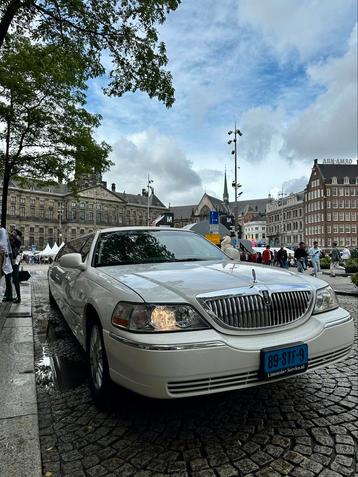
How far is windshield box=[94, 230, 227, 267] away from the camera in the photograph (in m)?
4.00

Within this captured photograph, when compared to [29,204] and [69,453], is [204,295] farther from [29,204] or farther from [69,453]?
[29,204]

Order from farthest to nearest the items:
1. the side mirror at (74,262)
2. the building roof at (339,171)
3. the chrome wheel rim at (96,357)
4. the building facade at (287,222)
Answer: the building facade at (287,222) < the building roof at (339,171) < the side mirror at (74,262) < the chrome wheel rim at (96,357)

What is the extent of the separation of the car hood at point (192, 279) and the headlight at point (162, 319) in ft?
0.22

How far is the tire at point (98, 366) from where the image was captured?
292 centimetres

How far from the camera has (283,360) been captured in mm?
2613

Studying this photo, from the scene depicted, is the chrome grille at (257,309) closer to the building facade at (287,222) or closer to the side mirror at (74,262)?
the side mirror at (74,262)

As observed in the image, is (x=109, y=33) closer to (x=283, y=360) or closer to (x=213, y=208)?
(x=283, y=360)

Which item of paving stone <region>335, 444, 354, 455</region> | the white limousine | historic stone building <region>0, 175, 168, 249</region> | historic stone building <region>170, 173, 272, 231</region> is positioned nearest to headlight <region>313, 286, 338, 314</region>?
the white limousine

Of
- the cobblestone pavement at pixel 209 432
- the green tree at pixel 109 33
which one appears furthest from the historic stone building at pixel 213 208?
the cobblestone pavement at pixel 209 432

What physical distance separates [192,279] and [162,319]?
574 mm

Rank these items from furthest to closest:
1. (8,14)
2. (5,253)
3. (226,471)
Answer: (5,253)
(8,14)
(226,471)

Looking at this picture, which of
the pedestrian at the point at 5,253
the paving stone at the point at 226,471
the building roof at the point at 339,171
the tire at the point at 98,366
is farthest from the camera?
the building roof at the point at 339,171

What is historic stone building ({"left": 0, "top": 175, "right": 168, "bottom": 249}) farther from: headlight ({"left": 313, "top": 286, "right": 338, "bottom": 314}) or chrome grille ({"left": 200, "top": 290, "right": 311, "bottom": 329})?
chrome grille ({"left": 200, "top": 290, "right": 311, "bottom": 329})

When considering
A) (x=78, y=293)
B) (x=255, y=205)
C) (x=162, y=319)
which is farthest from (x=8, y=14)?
(x=255, y=205)
